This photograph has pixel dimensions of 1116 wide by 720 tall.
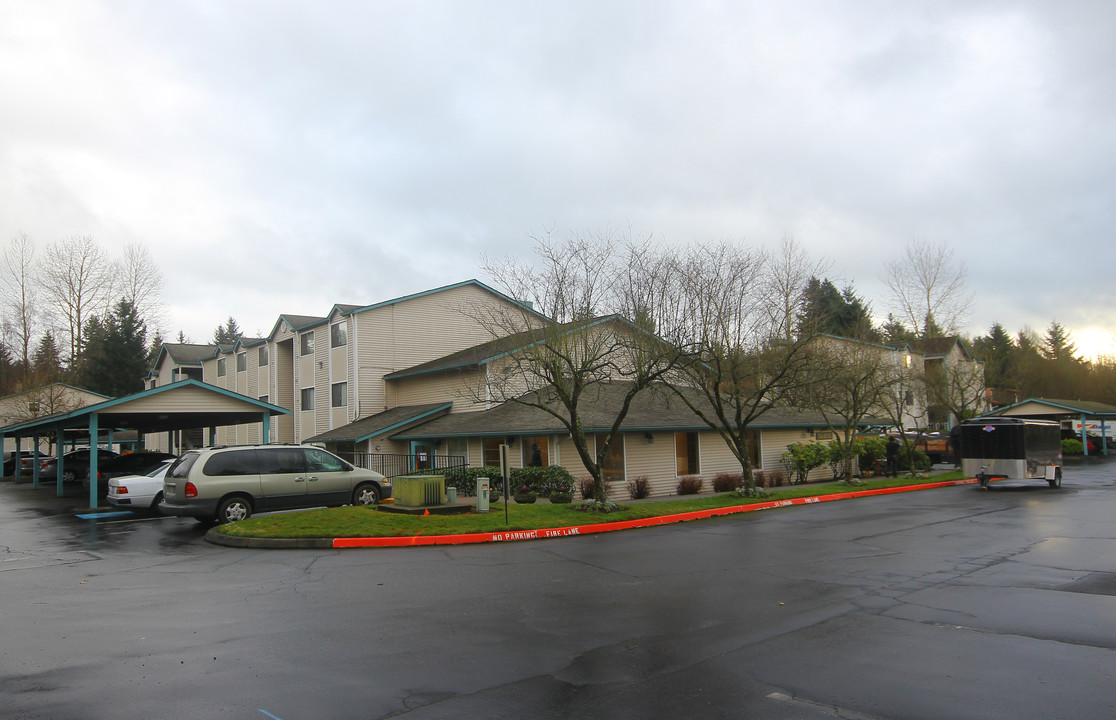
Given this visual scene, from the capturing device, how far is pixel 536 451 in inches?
943

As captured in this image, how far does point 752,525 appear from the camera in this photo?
53.5ft

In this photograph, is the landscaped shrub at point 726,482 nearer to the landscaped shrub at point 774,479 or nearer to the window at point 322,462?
the landscaped shrub at point 774,479

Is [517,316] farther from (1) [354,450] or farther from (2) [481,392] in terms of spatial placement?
(1) [354,450]

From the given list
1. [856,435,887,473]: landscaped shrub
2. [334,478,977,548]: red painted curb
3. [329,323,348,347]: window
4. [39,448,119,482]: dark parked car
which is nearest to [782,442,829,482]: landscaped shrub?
[856,435,887,473]: landscaped shrub

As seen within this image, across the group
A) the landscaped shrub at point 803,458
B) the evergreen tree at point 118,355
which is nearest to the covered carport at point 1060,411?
the landscaped shrub at point 803,458

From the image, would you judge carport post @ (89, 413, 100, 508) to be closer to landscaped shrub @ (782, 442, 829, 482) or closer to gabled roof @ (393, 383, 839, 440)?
gabled roof @ (393, 383, 839, 440)

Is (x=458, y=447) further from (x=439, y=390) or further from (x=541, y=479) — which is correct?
(x=541, y=479)

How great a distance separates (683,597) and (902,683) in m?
3.44

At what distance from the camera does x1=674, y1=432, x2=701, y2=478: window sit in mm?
27344

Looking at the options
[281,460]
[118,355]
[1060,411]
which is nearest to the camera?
[281,460]

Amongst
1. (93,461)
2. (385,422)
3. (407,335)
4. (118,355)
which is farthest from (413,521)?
(118,355)

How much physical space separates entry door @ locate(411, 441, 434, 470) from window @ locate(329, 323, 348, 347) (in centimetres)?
840

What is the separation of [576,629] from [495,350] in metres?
19.5

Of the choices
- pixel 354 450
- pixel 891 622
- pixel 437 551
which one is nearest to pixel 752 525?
pixel 437 551
